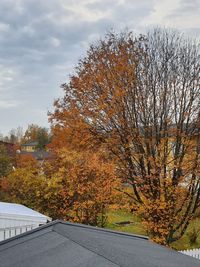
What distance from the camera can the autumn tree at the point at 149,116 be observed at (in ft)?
45.9

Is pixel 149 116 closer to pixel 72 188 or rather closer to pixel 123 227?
pixel 72 188

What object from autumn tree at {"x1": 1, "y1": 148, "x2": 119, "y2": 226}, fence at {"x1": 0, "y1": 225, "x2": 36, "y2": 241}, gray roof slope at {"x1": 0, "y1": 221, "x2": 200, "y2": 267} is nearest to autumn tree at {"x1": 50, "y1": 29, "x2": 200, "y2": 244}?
autumn tree at {"x1": 1, "y1": 148, "x2": 119, "y2": 226}

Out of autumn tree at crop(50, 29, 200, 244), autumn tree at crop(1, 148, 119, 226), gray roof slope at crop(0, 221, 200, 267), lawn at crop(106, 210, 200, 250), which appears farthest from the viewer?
lawn at crop(106, 210, 200, 250)

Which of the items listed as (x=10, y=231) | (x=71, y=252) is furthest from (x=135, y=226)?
(x=71, y=252)

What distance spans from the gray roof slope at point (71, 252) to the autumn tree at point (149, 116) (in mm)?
9005

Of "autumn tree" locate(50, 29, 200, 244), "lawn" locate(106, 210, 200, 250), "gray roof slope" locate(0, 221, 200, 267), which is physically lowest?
"lawn" locate(106, 210, 200, 250)

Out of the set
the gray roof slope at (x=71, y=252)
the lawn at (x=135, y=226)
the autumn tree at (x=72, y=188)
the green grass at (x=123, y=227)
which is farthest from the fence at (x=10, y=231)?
the green grass at (x=123, y=227)

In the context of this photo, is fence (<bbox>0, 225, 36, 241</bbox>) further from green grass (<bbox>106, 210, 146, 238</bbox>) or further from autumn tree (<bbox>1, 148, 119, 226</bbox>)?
green grass (<bbox>106, 210, 146, 238</bbox>)

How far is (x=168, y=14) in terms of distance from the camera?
16234 mm

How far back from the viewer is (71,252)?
3.93 meters

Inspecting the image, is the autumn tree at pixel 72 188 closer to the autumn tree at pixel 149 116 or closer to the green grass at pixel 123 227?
the autumn tree at pixel 149 116

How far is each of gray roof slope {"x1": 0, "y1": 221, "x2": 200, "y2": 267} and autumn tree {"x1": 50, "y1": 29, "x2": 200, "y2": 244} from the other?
355 inches

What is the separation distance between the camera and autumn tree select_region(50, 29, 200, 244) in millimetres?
13977

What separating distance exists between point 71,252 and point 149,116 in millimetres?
11097
